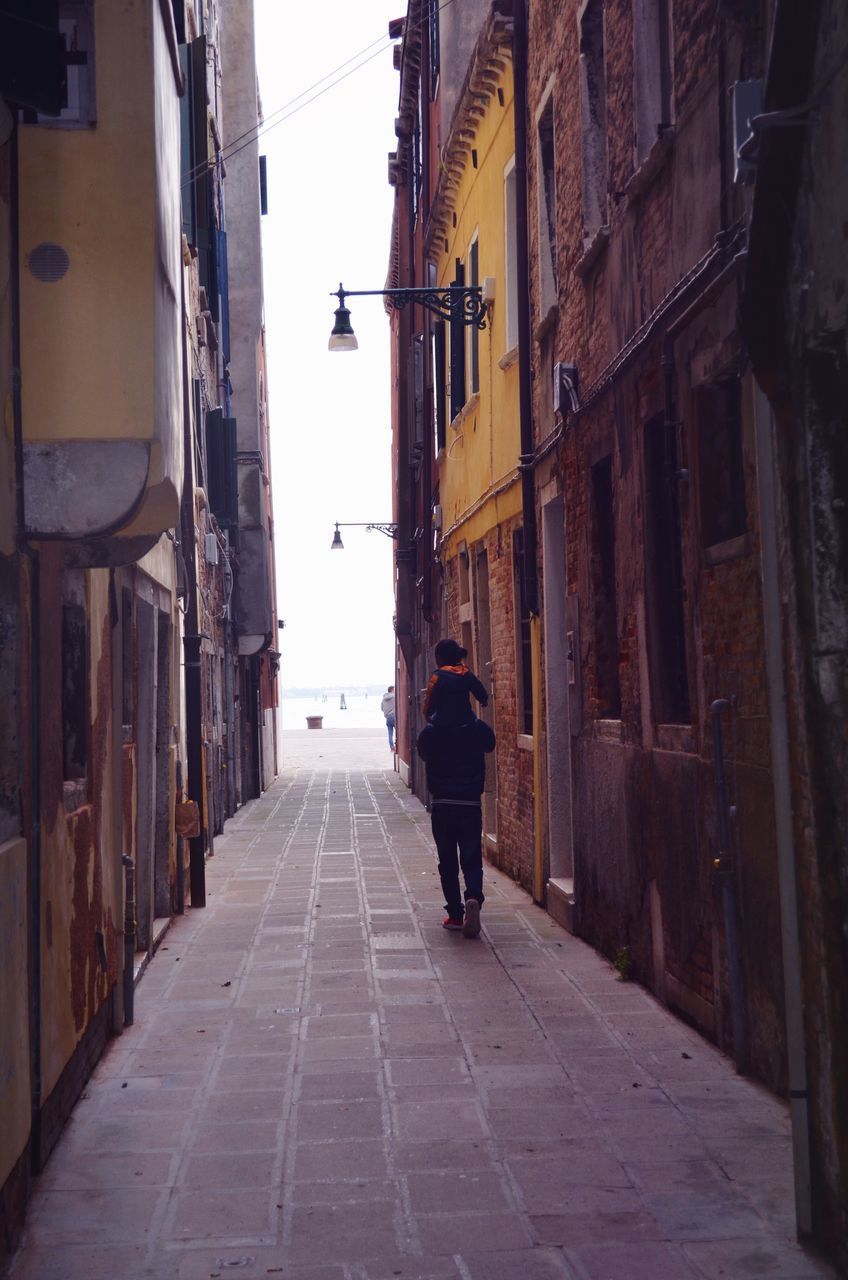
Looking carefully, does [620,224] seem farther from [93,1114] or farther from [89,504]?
[93,1114]

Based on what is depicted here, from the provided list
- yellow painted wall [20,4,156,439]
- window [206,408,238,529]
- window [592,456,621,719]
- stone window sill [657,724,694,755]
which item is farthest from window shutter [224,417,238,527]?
yellow painted wall [20,4,156,439]

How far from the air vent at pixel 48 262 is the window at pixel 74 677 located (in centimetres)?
151

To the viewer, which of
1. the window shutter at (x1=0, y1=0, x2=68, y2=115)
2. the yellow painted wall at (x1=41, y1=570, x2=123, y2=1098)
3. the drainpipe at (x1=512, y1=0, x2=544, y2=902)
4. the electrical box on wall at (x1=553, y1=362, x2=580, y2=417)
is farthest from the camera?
the drainpipe at (x1=512, y1=0, x2=544, y2=902)

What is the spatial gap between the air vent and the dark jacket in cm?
547

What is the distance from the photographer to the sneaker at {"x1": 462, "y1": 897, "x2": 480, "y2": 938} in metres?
9.44

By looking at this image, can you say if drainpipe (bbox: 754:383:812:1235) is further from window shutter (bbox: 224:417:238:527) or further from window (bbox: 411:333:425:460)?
window (bbox: 411:333:425:460)

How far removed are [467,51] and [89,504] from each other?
1372cm

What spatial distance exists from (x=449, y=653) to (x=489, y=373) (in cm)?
470

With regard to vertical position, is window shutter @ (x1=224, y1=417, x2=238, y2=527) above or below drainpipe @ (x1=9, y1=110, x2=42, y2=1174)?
above

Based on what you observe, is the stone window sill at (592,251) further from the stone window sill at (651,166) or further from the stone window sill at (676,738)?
the stone window sill at (676,738)

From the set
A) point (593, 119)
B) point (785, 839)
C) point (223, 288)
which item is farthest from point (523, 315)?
point (223, 288)

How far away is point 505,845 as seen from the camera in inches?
527

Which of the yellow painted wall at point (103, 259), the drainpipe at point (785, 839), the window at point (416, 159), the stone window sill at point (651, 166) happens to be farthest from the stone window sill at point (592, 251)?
the window at point (416, 159)

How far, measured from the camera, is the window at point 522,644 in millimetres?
12123
